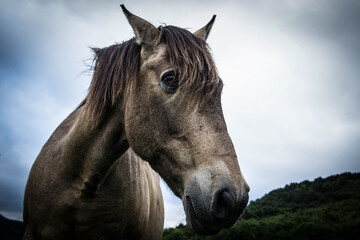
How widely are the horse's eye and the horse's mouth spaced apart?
0.86m

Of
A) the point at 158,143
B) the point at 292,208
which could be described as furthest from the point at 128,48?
the point at 292,208

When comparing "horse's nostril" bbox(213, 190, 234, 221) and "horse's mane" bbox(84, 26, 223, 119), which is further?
"horse's mane" bbox(84, 26, 223, 119)

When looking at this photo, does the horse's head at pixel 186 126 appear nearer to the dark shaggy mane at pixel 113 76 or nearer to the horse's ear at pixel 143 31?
the horse's ear at pixel 143 31

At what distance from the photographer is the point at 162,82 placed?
2025 mm

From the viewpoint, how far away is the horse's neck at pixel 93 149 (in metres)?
2.47

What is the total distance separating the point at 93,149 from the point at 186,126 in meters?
1.32

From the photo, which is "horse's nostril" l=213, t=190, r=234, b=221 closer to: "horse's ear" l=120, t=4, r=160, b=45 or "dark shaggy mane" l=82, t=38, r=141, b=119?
"dark shaggy mane" l=82, t=38, r=141, b=119

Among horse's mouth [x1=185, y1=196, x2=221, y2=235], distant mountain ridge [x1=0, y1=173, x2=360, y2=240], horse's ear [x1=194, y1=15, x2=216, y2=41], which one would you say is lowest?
horse's mouth [x1=185, y1=196, x2=221, y2=235]

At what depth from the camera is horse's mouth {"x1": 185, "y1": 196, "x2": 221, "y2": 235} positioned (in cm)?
155

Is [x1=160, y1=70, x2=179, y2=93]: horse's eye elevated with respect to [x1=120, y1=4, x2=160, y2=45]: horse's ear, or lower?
lower

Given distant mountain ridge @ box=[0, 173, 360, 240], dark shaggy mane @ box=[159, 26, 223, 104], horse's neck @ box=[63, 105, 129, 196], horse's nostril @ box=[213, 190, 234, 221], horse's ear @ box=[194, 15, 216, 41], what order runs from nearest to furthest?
horse's nostril @ box=[213, 190, 234, 221], dark shaggy mane @ box=[159, 26, 223, 104], horse's neck @ box=[63, 105, 129, 196], horse's ear @ box=[194, 15, 216, 41], distant mountain ridge @ box=[0, 173, 360, 240]

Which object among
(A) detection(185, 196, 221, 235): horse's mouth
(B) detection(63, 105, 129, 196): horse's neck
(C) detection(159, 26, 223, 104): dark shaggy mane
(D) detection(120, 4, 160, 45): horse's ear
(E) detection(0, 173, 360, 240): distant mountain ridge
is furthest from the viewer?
(E) detection(0, 173, 360, 240): distant mountain ridge

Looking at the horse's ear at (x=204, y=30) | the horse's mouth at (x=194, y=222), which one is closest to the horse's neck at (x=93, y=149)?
the horse's mouth at (x=194, y=222)

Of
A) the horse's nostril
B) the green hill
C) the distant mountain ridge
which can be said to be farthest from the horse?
the distant mountain ridge
